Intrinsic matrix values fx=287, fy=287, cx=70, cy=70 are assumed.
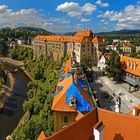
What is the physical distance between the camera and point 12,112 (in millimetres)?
44250

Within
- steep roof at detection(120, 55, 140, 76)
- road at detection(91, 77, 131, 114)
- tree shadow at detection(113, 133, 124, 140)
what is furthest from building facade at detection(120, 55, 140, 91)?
tree shadow at detection(113, 133, 124, 140)

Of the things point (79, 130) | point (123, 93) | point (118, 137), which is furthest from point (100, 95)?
point (118, 137)

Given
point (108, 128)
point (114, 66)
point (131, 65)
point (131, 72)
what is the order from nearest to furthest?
point (108, 128) < point (131, 72) < point (131, 65) < point (114, 66)

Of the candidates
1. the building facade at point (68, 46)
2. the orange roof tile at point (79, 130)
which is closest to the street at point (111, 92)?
the building facade at point (68, 46)

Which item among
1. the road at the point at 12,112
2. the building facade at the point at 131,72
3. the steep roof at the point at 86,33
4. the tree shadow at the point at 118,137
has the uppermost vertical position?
the steep roof at the point at 86,33

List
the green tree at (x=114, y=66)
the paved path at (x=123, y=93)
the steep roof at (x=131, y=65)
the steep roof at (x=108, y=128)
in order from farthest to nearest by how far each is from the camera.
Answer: the green tree at (x=114, y=66) < the steep roof at (x=131, y=65) < the paved path at (x=123, y=93) < the steep roof at (x=108, y=128)

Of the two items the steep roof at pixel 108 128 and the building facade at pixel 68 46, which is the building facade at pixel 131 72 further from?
the steep roof at pixel 108 128

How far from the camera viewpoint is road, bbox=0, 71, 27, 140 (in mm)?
37816

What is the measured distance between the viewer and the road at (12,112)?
3782 cm

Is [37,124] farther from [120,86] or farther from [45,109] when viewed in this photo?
[120,86]

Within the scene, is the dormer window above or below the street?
above

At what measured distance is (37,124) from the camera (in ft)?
104

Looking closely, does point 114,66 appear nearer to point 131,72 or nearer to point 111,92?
point 131,72

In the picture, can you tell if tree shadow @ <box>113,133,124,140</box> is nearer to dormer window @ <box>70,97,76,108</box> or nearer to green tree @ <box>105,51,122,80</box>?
dormer window @ <box>70,97,76,108</box>
